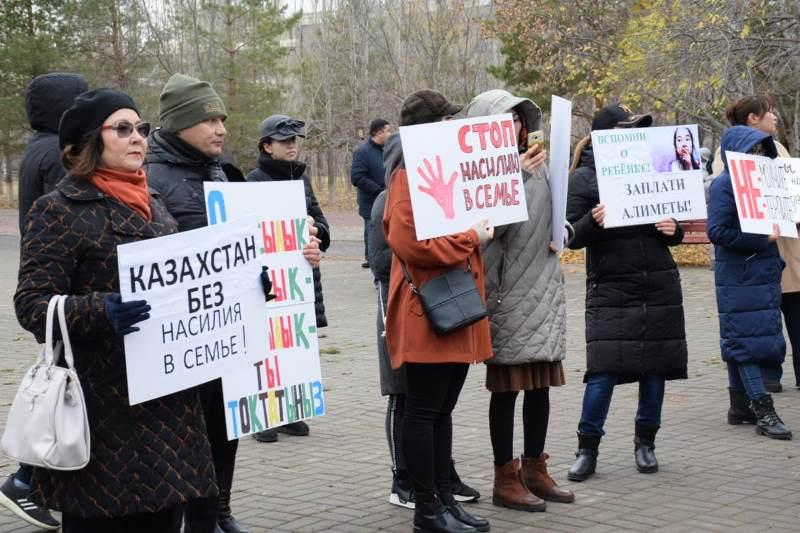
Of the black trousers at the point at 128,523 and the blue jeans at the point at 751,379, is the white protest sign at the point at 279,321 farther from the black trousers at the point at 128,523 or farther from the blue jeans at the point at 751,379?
the blue jeans at the point at 751,379

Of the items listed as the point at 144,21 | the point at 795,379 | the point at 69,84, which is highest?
the point at 144,21

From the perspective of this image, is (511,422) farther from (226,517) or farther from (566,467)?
(226,517)

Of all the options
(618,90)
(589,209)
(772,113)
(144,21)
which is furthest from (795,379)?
(144,21)

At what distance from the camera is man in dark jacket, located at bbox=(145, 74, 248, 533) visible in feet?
16.4

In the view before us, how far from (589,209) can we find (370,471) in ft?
6.15

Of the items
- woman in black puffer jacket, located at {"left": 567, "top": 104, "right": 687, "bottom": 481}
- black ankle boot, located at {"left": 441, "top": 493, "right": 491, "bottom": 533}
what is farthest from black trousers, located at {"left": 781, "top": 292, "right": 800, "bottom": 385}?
black ankle boot, located at {"left": 441, "top": 493, "right": 491, "bottom": 533}

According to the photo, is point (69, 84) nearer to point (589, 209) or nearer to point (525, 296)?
point (525, 296)

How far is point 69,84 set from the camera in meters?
5.46

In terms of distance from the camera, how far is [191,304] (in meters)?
3.82

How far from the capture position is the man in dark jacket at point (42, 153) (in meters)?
5.43

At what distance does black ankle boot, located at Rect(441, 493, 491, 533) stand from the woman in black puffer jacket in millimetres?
1009

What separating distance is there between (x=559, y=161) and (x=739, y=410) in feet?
9.20

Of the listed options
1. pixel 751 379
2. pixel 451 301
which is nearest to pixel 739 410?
pixel 751 379

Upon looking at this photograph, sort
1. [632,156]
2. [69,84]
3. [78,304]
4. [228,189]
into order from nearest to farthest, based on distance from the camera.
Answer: [78,304], [228,189], [69,84], [632,156]
